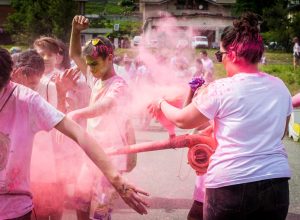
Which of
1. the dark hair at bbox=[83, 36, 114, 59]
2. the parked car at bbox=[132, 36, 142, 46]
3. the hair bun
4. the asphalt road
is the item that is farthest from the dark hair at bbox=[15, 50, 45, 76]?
the parked car at bbox=[132, 36, 142, 46]

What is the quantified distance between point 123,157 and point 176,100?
30.2 inches

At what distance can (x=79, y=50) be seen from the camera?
4273 millimetres

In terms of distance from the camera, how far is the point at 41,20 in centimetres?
3825

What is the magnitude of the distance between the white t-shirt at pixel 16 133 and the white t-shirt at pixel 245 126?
0.82m

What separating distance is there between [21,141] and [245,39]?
52.2 inches

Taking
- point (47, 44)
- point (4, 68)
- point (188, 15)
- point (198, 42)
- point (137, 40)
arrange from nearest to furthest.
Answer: point (4, 68) < point (47, 44) < point (137, 40) < point (188, 15) < point (198, 42)

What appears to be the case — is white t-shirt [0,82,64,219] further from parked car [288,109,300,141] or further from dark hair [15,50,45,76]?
parked car [288,109,300,141]

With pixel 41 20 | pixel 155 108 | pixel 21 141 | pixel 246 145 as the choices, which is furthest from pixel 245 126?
pixel 41 20

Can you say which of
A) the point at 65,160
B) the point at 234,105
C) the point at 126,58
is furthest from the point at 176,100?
the point at 126,58

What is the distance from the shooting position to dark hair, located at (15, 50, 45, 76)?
3.52m

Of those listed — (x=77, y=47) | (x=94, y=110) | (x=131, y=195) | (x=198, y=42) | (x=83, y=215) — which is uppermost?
(x=77, y=47)

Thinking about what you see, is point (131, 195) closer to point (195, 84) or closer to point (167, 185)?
point (195, 84)

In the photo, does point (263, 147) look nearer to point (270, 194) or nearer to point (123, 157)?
point (270, 194)

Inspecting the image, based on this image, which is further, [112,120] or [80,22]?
[80,22]
